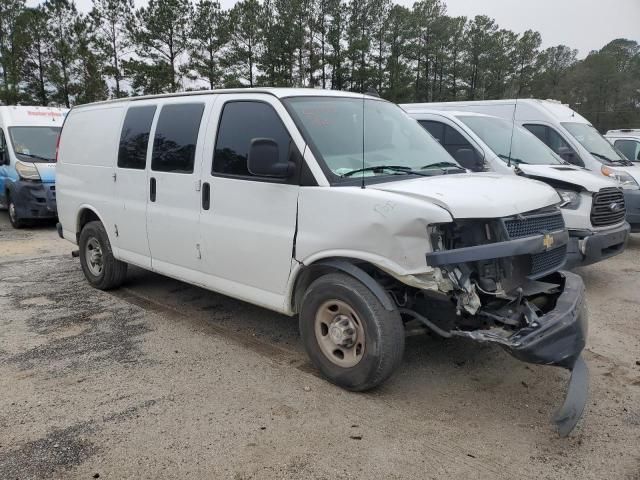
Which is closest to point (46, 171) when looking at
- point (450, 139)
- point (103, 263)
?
point (103, 263)

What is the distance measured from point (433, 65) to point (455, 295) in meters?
50.9

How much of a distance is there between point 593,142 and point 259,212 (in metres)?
7.50

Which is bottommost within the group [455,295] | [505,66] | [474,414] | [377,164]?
[474,414]

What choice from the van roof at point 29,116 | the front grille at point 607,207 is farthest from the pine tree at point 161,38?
the front grille at point 607,207

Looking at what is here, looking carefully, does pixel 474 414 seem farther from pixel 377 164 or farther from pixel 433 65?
pixel 433 65

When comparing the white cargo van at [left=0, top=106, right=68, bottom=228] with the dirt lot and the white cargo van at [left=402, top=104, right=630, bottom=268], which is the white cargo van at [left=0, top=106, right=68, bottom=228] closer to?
the dirt lot

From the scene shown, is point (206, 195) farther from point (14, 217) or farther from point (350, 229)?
point (14, 217)

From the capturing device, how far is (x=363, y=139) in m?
3.96

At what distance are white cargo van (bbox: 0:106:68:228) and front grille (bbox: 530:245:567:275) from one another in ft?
31.4

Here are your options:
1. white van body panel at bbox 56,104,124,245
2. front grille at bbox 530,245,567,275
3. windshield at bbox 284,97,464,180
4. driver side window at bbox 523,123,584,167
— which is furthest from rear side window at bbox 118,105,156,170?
driver side window at bbox 523,123,584,167

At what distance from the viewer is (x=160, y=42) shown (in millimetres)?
38594

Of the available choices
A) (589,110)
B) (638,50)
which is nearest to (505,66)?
(638,50)

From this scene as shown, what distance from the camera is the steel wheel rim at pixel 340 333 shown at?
367cm

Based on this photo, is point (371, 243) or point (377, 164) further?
point (377, 164)
